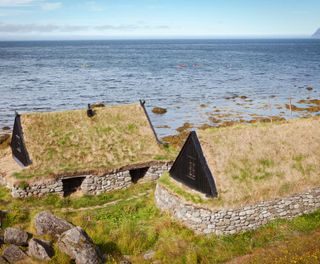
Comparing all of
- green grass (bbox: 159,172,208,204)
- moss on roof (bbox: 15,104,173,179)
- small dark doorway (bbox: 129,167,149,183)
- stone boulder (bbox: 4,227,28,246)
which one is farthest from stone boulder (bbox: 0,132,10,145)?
stone boulder (bbox: 4,227,28,246)

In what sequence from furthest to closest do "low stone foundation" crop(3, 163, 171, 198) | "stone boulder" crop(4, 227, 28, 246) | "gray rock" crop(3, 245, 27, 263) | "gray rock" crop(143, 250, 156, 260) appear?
1. "low stone foundation" crop(3, 163, 171, 198)
2. "gray rock" crop(143, 250, 156, 260)
3. "stone boulder" crop(4, 227, 28, 246)
4. "gray rock" crop(3, 245, 27, 263)

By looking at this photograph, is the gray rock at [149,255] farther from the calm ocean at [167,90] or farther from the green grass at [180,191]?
the calm ocean at [167,90]

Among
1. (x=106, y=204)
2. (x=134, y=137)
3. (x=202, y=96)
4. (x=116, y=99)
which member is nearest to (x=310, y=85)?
(x=202, y=96)

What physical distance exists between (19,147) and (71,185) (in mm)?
4785

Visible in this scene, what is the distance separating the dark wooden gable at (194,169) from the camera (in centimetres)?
2105

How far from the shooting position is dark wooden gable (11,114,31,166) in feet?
87.8

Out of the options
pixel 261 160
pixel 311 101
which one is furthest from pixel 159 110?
pixel 261 160

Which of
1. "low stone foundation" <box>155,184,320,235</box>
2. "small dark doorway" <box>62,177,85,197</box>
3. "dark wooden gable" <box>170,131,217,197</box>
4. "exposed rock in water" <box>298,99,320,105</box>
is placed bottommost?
"exposed rock in water" <box>298,99,320,105</box>

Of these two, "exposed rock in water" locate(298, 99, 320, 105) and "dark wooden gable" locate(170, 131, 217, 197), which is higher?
"dark wooden gable" locate(170, 131, 217, 197)

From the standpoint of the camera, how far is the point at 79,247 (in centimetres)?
1669

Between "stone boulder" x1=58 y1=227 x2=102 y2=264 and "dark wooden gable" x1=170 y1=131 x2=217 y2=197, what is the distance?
7121 millimetres

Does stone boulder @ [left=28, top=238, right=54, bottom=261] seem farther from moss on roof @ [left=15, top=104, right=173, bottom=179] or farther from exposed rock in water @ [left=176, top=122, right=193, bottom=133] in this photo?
exposed rock in water @ [left=176, top=122, right=193, bottom=133]

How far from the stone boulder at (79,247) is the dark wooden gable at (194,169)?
7121mm

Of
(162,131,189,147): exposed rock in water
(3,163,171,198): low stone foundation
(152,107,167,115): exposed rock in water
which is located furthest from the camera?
(152,107,167,115): exposed rock in water
